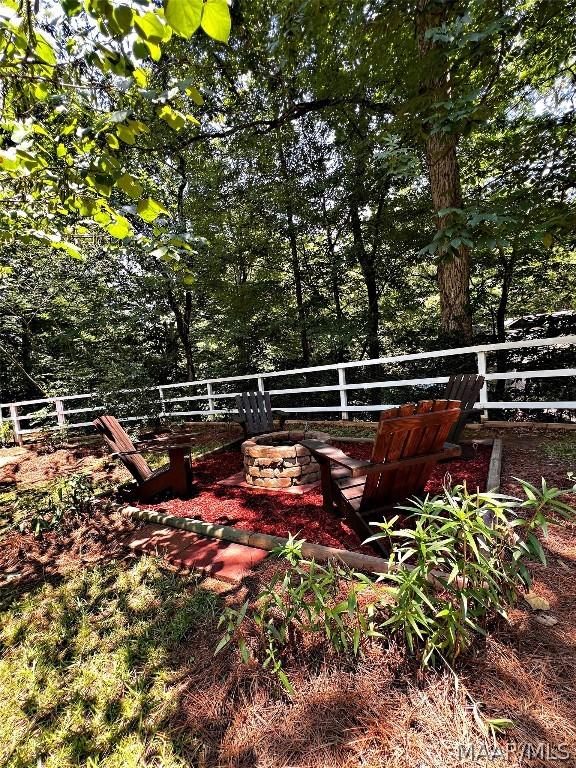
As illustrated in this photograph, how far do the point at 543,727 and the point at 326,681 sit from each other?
31.4 inches

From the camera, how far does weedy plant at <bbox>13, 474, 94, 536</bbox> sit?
11.1ft

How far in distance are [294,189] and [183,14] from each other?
897cm

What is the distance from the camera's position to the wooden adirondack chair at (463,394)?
3.60 meters

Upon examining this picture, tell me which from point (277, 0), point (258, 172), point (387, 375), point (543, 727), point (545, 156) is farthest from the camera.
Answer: point (258, 172)

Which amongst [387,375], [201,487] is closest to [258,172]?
[387,375]

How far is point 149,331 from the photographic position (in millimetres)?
13383

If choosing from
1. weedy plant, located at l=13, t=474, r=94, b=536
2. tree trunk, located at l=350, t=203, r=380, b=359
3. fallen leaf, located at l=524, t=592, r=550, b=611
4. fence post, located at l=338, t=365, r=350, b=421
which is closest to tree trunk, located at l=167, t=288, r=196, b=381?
tree trunk, located at l=350, t=203, r=380, b=359

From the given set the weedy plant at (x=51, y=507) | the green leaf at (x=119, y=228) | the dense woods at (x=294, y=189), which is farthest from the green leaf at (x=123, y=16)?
the weedy plant at (x=51, y=507)

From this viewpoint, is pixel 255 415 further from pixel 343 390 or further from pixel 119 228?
pixel 119 228

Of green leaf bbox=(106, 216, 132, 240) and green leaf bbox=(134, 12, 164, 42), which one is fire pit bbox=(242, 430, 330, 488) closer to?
green leaf bbox=(106, 216, 132, 240)

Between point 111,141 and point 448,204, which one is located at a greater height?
point 448,204

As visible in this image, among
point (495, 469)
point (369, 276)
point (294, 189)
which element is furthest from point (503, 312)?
point (495, 469)

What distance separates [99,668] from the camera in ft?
5.75

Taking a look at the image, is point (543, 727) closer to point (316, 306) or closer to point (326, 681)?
point (326, 681)
